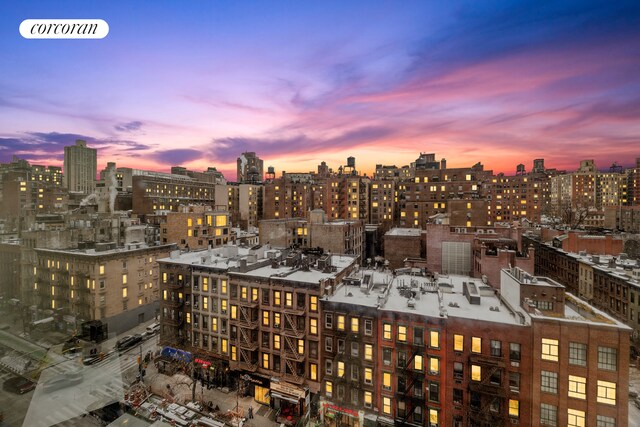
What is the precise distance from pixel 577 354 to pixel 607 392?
3078 millimetres

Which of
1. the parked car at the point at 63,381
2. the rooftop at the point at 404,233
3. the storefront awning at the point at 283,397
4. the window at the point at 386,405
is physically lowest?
the storefront awning at the point at 283,397

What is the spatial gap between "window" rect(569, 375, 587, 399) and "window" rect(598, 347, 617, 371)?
1700 millimetres

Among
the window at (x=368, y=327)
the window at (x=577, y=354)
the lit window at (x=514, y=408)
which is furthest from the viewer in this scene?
the window at (x=368, y=327)

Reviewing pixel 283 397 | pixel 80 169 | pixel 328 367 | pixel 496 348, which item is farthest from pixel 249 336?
pixel 80 169

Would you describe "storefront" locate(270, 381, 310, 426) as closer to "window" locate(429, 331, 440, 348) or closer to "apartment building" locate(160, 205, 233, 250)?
"window" locate(429, 331, 440, 348)

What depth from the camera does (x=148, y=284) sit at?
51.3 meters

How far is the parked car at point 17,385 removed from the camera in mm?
14758

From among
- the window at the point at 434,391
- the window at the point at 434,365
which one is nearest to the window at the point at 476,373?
the window at the point at 434,365

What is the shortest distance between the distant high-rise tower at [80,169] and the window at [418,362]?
6427 inches

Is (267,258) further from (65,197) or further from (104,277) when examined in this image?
(65,197)

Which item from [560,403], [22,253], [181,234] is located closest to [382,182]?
[181,234]

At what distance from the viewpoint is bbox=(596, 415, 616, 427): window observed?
71.6 feet

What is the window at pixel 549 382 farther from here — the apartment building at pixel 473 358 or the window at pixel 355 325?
the window at pixel 355 325

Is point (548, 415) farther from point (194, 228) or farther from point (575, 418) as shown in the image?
point (194, 228)
